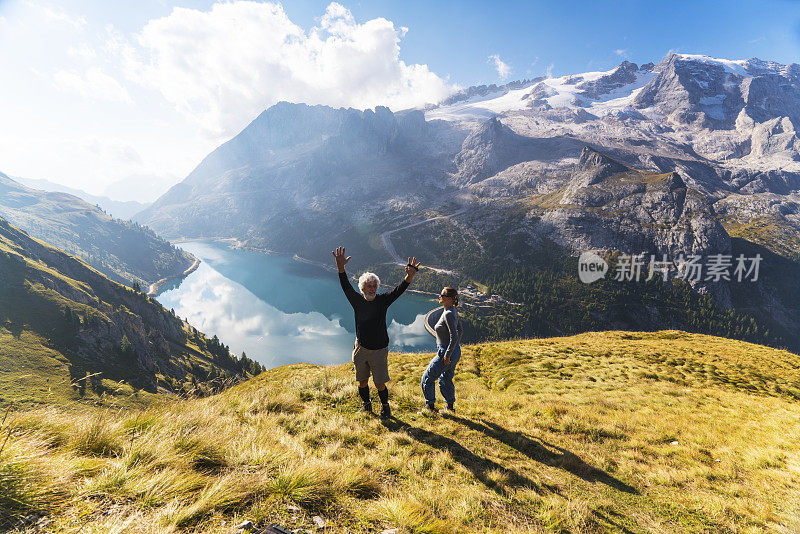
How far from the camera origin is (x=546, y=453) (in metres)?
7.77

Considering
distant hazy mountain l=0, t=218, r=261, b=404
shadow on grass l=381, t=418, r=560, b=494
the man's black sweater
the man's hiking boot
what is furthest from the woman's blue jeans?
distant hazy mountain l=0, t=218, r=261, b=404

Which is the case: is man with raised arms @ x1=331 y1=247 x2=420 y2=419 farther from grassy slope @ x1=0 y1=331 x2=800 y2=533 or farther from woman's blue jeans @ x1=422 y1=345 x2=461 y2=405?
woman's blue jeans @ x1=422 y1=345 x2=461 y2=405

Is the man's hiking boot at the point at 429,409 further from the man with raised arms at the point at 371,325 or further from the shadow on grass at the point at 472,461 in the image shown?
the man with raised arms at the point at 371,325

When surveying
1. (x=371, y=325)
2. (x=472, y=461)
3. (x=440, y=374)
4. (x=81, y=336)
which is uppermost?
(x=371, y=325)

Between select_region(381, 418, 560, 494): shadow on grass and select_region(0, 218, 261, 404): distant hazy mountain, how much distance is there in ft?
324

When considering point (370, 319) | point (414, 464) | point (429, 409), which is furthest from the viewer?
point (429, 409)

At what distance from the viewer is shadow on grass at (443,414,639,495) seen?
6.87 m

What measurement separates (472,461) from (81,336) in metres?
162

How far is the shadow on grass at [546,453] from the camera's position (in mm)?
6871

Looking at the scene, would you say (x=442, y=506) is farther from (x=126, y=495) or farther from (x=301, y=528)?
(x=126, y=495)

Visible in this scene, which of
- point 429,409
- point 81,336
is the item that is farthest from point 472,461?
point 81,336

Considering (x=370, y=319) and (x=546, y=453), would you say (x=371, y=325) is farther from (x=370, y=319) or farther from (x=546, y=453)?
(x=546, y=453)

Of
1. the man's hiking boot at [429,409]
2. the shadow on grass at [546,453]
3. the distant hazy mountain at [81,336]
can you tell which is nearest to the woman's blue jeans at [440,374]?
the man's hiking boot at [429,409]

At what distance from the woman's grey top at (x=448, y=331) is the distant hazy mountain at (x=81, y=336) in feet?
324
